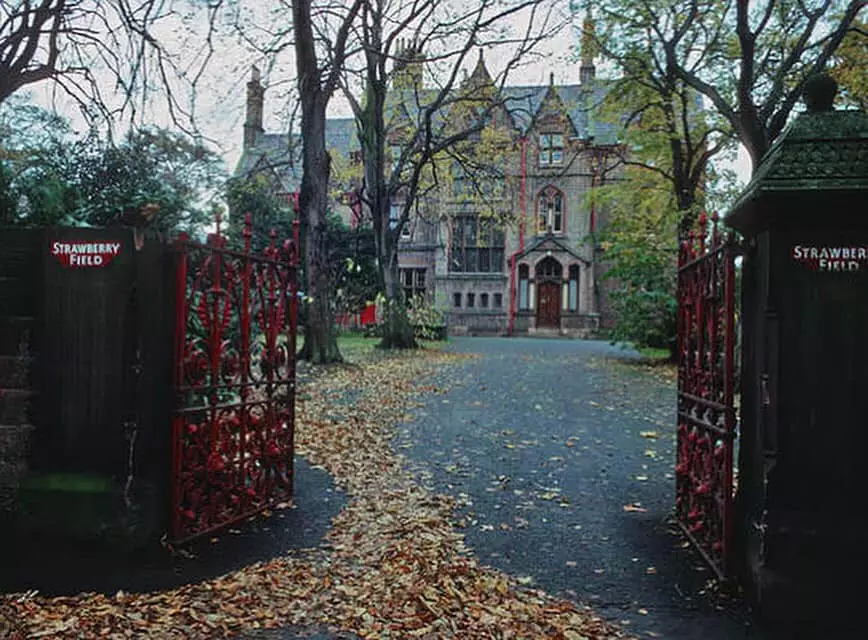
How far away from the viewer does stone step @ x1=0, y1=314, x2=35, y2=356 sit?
4.52m

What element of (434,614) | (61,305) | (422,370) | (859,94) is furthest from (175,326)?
(859,94)

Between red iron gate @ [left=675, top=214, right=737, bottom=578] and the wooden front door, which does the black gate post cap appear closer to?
red iron gate @ [left=675, top=214, right=737, bottom=578]

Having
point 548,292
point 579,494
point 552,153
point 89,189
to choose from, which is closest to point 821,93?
point 579,494

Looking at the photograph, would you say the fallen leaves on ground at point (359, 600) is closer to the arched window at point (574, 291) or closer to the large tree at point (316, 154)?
the large tree at point (316, 154)

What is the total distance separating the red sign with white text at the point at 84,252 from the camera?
14.5ft

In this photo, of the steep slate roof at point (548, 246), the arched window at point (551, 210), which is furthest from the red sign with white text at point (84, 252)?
the arched window at point (551, 210)

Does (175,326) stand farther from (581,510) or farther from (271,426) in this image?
(581,510)

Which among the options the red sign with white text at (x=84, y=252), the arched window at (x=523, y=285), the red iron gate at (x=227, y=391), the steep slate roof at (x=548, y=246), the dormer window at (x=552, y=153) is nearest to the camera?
the red sign with white text at (x=84, y=252)

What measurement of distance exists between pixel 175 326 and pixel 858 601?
14.6ft

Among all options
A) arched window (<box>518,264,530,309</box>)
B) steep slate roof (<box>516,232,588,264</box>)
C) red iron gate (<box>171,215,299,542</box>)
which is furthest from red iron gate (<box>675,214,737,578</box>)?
arched window (<box>518,264,530,309</box>)

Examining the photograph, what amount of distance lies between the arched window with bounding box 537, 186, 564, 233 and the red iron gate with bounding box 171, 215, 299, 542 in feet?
124

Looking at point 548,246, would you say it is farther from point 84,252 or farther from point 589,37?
point 84,252

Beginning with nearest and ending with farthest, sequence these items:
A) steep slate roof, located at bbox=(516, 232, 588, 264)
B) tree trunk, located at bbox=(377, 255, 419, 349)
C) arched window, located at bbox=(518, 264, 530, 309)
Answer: tree trunk, located at bbox=(377, 255, 419, 349), steep slate roof, located at bbox=(516, 232, 588, 264), arched window, located at bbox=(518, 264, 530, 309)

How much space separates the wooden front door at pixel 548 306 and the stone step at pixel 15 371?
38356mm
